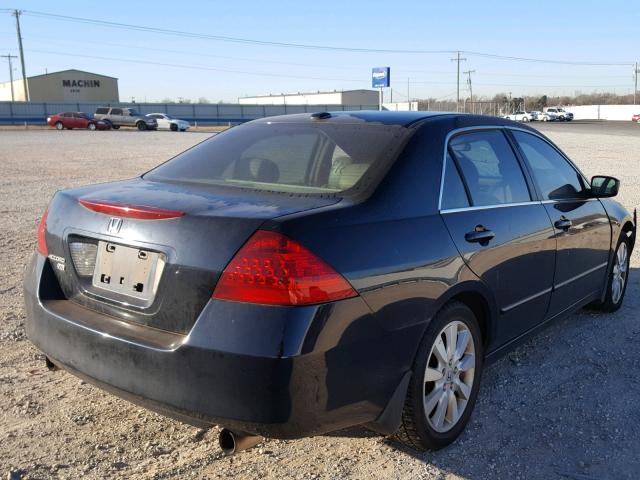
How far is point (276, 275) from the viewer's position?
7.70 ft

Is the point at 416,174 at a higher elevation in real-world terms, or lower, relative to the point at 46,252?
higher

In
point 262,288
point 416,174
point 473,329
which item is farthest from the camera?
point 473,329

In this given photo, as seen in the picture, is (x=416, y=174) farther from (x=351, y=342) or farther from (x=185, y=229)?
(x=185, y=229)

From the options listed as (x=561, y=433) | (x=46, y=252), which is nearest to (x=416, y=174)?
(x=561, y=433)

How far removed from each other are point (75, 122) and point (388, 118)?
4941cm

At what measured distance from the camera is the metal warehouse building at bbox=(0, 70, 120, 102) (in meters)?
84.8

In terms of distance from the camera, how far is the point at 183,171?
11.6 ft

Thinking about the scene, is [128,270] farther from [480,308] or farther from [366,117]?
[480,308]

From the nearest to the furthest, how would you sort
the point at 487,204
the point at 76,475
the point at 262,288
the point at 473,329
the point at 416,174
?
the point at 262,288 → the point at 76,475 → the point at 416,174 → the point at 473,329 → the point at 487,204

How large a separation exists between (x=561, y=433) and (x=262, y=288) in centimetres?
192

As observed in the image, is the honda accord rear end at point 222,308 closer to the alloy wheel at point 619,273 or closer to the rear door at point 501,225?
the rear door at point 501,225

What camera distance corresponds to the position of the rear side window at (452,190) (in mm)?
3150

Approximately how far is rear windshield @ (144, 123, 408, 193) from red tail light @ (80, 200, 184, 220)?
64cm

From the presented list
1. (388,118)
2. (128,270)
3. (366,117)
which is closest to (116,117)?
(366,117)
